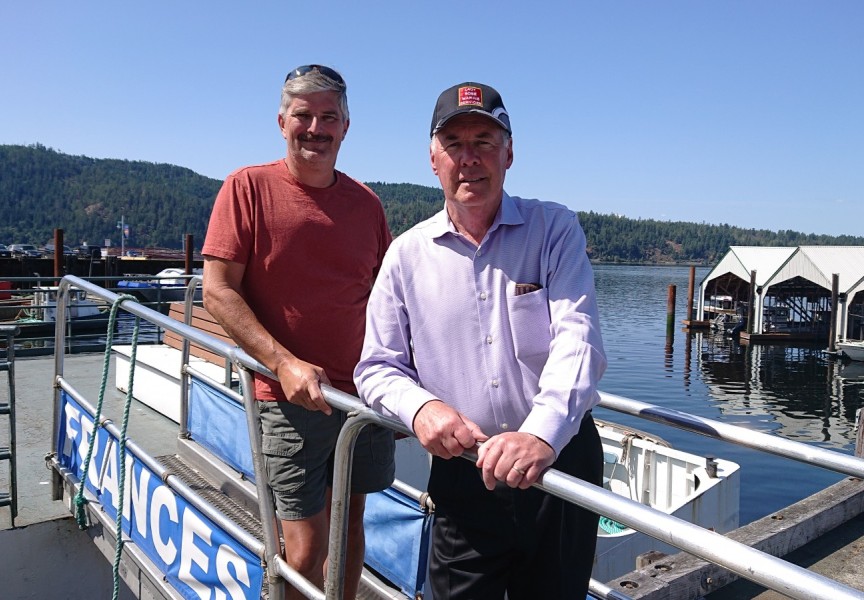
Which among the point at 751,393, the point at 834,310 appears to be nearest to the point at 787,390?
the point at 751,393

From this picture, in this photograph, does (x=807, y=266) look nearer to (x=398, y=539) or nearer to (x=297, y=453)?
(x=398, y=539)

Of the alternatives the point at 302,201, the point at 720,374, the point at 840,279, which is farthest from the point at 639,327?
the point at 302,201

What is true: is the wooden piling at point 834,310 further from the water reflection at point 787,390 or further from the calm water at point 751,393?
the calm water at point 751,393

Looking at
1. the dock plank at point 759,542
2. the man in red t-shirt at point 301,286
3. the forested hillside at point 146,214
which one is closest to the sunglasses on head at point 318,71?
the man in red t-shirt at point 301,286

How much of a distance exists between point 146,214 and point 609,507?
180 metres

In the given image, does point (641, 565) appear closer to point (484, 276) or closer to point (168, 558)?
point (168, 558)

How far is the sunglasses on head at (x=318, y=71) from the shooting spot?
2.48 m

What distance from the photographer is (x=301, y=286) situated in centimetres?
246

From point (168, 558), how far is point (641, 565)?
11.2 feet

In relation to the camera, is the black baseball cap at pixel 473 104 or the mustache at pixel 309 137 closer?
the black baseball cap at pixel 473 104

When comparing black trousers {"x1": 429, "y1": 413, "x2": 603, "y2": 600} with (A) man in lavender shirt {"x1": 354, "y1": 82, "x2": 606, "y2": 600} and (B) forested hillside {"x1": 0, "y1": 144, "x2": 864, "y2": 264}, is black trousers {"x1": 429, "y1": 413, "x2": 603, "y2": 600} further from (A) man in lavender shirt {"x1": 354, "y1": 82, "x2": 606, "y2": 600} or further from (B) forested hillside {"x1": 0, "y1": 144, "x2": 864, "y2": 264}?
(B) forested hillside {"x1": 0, "y1": 144, "x2": 864, "y2": 264}

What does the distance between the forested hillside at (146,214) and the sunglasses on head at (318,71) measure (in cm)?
13427

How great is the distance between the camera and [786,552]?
4711 millimetres

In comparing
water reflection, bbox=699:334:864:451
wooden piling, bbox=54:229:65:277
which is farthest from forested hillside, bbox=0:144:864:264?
wooden piling, bbox=54:229:65:277
